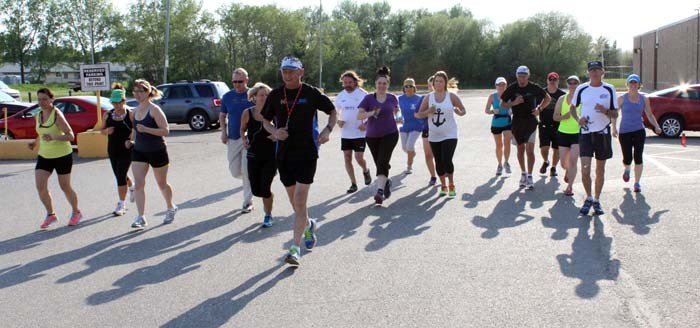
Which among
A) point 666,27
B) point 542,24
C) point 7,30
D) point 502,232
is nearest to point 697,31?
point 666,27

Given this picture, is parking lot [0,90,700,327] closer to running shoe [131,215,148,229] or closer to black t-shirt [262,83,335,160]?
running shoe [131,215,148,229]

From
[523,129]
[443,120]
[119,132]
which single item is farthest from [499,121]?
[119,132]

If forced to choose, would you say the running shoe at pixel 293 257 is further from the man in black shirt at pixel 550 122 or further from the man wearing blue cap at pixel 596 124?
the man in black shirt at pixel 550 122

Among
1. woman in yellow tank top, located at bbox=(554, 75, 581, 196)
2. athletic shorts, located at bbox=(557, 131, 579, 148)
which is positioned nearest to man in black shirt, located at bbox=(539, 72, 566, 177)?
woman in yellow tank top, located at bbox=(554, 75, 581, 196)

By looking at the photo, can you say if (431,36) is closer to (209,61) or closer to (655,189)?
(209,61)

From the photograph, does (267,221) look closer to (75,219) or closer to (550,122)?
(75,219)

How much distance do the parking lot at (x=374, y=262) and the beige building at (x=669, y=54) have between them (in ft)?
140

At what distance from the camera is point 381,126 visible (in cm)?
927

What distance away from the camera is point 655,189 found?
9.61 m

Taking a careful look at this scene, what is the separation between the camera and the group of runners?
6.05 meters

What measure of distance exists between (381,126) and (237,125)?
6.40 feet

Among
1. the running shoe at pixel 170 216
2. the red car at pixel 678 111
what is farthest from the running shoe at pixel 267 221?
the red car at pixel 678 111

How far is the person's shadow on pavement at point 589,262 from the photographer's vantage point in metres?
5.24

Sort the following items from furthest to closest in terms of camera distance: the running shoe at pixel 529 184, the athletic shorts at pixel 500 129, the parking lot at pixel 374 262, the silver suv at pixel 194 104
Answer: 1. the silver suv at pixel 194 104
2. the athletic shorts at pixel 500 129
3. the running shoe at pixel 529 184
4. the parking lot at pixel 374 262
